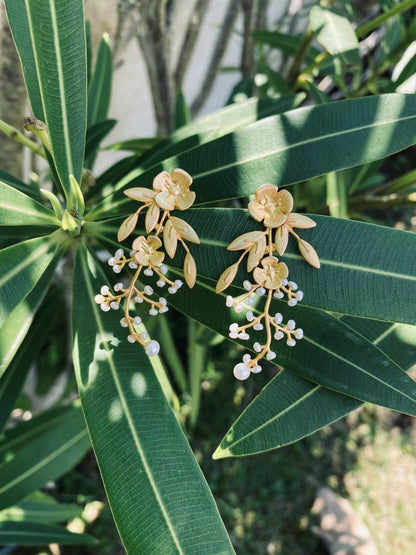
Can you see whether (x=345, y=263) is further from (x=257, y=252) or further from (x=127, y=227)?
(x=127, y=227)

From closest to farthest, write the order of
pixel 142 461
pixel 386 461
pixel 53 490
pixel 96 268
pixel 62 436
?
pixel 142 461
pixel 96 268
pixel 62 436
pixel 53 490
pixel 386 461

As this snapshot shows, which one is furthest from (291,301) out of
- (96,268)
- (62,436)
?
(62,436)

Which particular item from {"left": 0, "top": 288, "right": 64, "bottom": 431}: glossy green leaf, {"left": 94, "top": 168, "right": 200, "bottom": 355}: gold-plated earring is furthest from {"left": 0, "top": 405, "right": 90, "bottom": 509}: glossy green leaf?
{"left": 94, "top": 168, "right": 200, "bottom": 355}: gold-plated earring

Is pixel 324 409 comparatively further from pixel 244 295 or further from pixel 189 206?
pixel 189 206

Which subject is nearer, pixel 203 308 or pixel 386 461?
pixel 203 308

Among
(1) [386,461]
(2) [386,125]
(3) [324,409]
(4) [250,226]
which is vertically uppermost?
(1) [386,461]

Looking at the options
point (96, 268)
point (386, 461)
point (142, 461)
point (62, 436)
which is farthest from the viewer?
point (386, 461)

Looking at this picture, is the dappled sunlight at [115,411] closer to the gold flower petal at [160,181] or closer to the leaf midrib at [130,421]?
the leaf midrib at [130,421]

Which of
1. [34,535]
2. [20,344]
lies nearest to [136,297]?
[20,344]

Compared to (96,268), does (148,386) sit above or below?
below
